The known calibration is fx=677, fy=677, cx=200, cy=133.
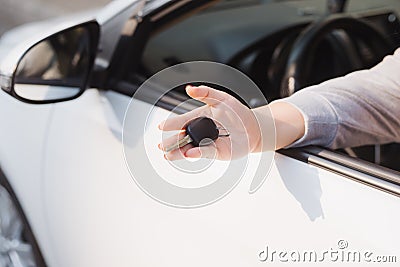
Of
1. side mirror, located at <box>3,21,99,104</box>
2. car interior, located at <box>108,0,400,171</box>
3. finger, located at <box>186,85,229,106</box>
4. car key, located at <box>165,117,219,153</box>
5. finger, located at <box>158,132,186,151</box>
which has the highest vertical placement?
finger, located at <box>186,85,229,106</box>

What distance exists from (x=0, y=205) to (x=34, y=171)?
397 mm

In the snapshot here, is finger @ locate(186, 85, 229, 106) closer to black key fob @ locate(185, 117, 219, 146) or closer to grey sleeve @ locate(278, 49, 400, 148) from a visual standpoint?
black key fob @ locate(185, 117, 219, 146)

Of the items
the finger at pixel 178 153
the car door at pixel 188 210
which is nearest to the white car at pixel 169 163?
the car door at pixel 188 210

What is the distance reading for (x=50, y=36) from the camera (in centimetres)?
205

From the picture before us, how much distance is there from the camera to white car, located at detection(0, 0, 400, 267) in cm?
139

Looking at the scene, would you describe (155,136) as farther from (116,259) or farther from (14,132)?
(14,132)

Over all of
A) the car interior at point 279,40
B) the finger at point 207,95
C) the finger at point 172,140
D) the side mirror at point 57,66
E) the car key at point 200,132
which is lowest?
the car interior at point 279,40

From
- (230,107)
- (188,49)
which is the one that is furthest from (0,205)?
(230,107)

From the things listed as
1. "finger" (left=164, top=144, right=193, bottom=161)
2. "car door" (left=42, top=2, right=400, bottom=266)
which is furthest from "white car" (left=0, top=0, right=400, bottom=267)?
"finger" (left=164, top=144, right=193, bottom=161)

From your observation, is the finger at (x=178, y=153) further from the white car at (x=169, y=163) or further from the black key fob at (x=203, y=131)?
the white car at (x=169, y=163)

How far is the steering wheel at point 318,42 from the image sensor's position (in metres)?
2.32

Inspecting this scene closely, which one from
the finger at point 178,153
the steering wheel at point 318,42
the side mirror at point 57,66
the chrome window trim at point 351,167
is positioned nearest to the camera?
the chrome window trim at point 351,167

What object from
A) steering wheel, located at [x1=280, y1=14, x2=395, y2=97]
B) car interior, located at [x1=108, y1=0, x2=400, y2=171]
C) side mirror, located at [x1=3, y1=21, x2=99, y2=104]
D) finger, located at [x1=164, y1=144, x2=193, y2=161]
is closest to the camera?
finger, located at [x1=164, y1=144, x2=193, y2=161]

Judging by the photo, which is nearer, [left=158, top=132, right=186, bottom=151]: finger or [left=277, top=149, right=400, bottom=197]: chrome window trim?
[left=277, top=149, right=400, bottom=197]: chrome window trim
